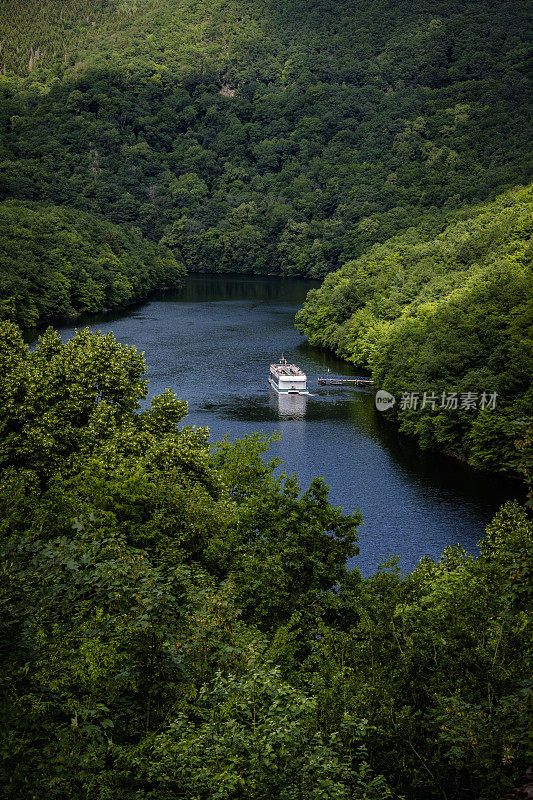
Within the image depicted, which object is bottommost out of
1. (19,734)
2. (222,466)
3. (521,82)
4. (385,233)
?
(222,466)

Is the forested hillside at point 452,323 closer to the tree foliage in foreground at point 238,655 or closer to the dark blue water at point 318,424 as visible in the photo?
the dark blue water at point 318,424

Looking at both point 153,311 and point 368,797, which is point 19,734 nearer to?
point 368,797

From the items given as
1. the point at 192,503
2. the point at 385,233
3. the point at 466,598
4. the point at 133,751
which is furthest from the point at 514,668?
the point at 385,233

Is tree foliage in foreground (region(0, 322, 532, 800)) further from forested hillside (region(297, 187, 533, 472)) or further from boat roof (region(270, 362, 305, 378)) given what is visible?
boat roof (region(270, 362, 305, 378))

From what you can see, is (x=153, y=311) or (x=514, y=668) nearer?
(x=514, y=668)
